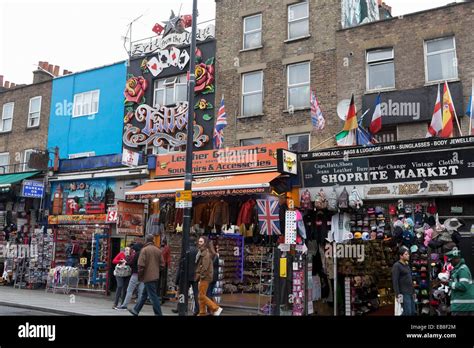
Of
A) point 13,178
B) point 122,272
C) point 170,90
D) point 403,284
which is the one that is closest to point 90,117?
point 13,178

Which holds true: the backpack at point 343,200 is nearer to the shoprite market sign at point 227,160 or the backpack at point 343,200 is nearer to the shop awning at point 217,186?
the shop awning at point 217,186

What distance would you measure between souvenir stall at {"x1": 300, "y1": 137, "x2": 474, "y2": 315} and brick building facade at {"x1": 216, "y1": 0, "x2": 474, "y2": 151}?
4.29m

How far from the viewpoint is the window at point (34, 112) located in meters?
26.0

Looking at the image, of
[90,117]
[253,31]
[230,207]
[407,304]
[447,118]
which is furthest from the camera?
[90,117]

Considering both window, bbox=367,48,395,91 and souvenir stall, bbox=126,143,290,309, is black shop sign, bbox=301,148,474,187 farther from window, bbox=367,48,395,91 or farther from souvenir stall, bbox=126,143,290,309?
window, bbox=367,48,395,91

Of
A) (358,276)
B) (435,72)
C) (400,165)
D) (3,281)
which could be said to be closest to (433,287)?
(358,276)

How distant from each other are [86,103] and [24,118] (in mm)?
5028

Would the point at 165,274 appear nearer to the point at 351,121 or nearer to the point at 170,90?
the point at 351,121

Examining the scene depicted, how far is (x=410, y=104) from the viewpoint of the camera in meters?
16.2

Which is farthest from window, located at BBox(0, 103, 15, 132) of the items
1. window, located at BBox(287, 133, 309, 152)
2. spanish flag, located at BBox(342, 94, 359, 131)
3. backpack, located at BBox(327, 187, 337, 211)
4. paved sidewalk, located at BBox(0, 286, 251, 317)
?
backpack, located at BBox(327, 187, 337, 211)

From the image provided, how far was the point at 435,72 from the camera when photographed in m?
16.2

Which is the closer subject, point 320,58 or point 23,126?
point 320,58
